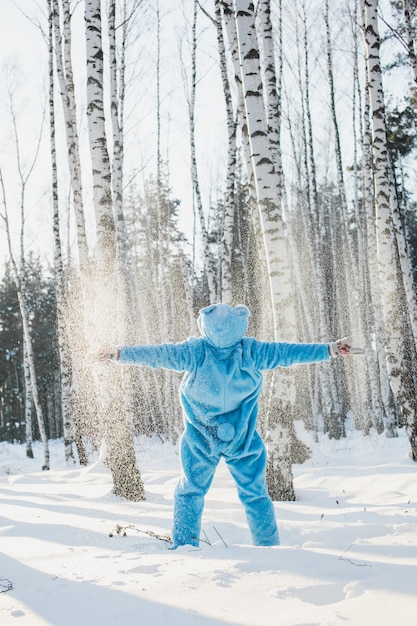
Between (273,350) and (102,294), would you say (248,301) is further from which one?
(273,350)

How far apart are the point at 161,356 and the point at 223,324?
1.45 ft

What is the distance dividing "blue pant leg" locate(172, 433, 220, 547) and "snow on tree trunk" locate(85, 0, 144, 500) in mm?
2534

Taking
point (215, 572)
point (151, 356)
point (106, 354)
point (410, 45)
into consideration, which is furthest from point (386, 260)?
point (215, 572)

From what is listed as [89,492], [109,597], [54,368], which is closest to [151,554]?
[109,597]

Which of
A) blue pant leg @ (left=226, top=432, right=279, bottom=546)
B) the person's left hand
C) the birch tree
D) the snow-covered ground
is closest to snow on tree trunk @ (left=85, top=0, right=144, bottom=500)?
the snow-covered ground

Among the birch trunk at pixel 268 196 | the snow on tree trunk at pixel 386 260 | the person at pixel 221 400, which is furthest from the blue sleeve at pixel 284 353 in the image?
the snow on tree trunk at pixel 386 260

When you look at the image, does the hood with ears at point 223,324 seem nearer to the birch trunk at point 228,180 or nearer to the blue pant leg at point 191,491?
the blue pant leg at point 191,491

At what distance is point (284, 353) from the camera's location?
3141 millimetres

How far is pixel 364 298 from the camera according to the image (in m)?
16.2

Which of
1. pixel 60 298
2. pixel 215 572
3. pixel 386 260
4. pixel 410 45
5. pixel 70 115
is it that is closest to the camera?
pixel 215 572

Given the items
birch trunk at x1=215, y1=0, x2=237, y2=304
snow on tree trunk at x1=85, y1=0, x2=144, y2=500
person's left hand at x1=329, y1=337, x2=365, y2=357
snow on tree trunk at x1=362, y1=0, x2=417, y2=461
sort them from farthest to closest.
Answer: birch trunk at x1=215, y1=0, x2=237, y2=304 < snow on tree trunk at x1=362, y1=0, x2=417, y2=461 < snow on tree trunk at x1=85, y1=0, x2=144, y2=500 < person's left hand at x1=329, y1=337, x2=365, y2=357

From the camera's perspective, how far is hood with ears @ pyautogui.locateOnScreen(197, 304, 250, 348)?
3.03 meters

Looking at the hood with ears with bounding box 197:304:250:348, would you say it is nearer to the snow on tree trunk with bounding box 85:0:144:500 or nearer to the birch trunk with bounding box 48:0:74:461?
the snow on tree trunk with bounding box 85:0:144:500

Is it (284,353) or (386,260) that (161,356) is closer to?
(284,353)
